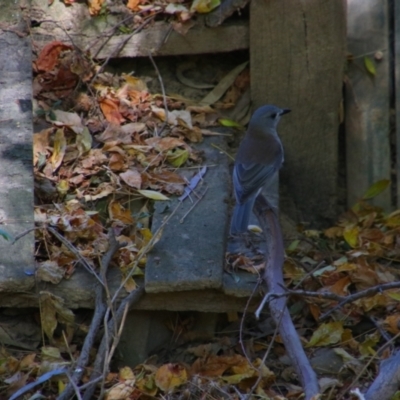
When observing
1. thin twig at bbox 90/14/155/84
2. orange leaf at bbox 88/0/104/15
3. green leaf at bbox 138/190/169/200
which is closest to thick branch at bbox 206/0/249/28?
thin twig at bbox 90/14/155/84

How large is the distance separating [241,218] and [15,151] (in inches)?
50.2

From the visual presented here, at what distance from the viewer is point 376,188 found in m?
5.65

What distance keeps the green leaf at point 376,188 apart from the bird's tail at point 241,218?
4.35 ft

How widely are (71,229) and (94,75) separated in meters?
1.44

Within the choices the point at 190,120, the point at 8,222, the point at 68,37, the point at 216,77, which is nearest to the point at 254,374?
the point at 8,222

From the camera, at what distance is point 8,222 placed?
421cm

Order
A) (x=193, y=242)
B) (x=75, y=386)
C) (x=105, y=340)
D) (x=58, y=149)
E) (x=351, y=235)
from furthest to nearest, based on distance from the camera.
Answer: (x=351, y=235)
(x=58, y=149)
(x=193, y=242)
(x=105, y=340)
(x=75, y=386)

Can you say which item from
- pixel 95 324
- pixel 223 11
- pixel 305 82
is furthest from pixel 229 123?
pixel 95 324

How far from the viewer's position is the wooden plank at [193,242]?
4094mm

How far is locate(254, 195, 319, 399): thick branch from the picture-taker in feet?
12.1

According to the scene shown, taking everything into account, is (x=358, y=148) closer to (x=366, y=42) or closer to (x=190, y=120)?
(x=366, y=42)

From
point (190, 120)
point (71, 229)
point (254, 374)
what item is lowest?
point (254, 374)

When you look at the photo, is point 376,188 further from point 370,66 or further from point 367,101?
point 370,66

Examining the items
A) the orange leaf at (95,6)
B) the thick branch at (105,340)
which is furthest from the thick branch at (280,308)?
the orange leaf at (95,6)
